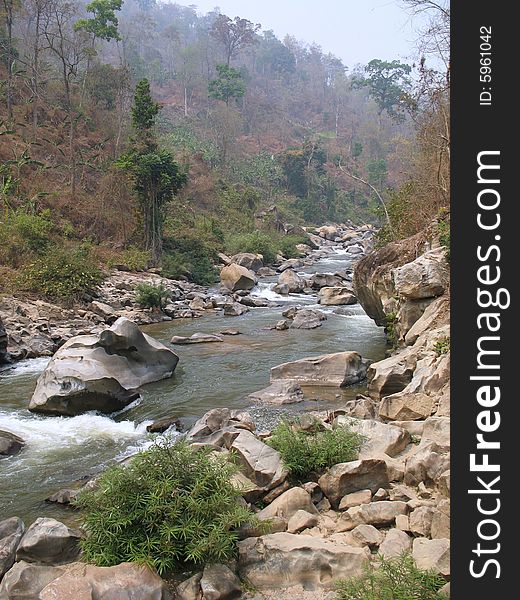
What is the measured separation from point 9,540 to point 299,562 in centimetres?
212

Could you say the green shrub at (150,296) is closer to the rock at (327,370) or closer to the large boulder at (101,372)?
the large boulder at (101,372)

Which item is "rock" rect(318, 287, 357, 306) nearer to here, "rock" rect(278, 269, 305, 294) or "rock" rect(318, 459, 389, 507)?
"rock" rect(278, 269, 305, 294)

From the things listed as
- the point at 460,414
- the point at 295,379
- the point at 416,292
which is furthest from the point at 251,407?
the point at 460,414

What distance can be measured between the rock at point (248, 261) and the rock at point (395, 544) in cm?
2057

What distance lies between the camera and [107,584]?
3463 mm

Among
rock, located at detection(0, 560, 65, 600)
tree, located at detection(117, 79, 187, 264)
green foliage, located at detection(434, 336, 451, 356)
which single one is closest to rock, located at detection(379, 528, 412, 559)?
rock, located at detection(0, 560, 65, 600)

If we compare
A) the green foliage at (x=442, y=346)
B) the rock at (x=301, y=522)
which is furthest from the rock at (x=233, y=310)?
the rock at (x=301, y=522)

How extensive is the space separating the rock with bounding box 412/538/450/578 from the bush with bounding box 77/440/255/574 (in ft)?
3.76

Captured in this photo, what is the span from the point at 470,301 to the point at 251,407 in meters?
6.38

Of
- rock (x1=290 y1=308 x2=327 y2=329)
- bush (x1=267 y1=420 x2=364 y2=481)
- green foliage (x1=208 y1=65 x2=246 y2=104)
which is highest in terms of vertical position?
green foliage (x1=208 y1=65 x2=246 y2=104)

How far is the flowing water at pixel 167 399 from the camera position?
6197 mm

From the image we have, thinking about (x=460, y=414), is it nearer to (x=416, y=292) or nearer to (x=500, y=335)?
(x=500, y=335)

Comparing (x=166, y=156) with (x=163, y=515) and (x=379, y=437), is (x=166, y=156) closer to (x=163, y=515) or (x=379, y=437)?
(x=379, y=437)

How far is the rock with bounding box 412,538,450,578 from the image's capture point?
324cm
